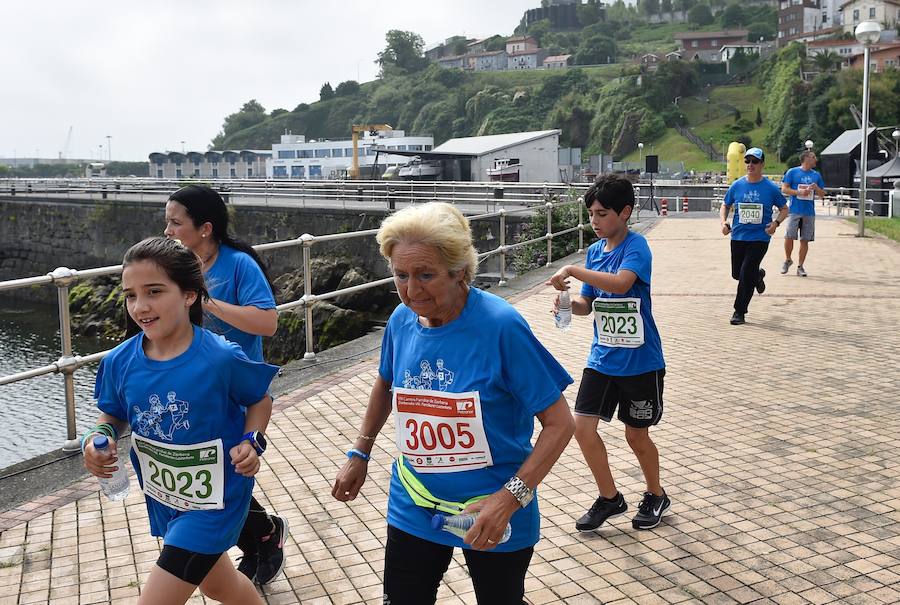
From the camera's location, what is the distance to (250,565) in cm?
398

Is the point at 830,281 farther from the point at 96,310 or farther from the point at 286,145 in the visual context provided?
the point at 286,145

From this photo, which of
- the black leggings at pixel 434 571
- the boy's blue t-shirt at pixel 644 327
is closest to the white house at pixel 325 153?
the boy's blue t-shirt at pixel 644 327

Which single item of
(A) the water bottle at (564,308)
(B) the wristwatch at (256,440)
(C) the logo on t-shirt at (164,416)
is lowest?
(B) the wristwatch at (256,440)

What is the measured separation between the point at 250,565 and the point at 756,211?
25.9ft

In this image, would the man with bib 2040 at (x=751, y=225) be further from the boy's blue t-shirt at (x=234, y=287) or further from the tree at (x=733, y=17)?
the tree at (x=733, y=17)

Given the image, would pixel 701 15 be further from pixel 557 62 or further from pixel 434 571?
pixel 434 571

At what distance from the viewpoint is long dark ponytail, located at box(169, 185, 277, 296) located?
150 inches

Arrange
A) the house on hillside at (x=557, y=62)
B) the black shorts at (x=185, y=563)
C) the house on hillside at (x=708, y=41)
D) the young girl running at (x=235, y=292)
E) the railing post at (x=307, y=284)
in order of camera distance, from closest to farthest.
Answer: the black shorts at (x=185, y=563) → the young girl running at (x=235, y=292) → the railing post at (x=307, y=284) → the house on hillside at (x=708, y=41) → the house on hillside at (x=557, y=62)

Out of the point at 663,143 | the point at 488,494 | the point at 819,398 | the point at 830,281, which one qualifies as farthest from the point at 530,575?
the point at 663,143

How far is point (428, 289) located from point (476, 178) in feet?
147

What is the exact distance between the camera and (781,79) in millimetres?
99500

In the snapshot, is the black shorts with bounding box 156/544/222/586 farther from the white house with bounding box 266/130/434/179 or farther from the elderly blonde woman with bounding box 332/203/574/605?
the white house with bounding box 266/130/434/179

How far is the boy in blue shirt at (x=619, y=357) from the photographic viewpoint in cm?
451

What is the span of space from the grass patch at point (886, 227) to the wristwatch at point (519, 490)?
63.6ft
